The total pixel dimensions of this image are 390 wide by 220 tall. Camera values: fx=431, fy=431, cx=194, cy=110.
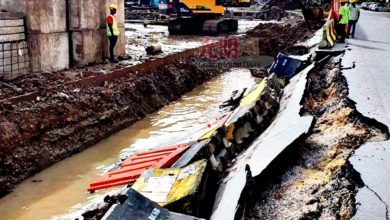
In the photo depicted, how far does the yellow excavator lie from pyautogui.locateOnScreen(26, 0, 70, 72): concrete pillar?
1276 centimetres

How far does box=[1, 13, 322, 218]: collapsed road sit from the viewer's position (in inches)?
312

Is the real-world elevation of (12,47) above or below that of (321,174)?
above

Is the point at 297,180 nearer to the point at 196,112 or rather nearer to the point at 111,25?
the point at 196,112

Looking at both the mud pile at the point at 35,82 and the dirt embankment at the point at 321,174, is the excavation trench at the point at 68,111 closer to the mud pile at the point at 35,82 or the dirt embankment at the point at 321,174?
the mud pile at the point at 35,82

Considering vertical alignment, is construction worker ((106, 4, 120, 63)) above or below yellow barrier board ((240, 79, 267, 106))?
above

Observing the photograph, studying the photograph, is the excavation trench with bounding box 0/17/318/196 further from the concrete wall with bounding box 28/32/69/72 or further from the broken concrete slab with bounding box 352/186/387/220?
the broken concrete slab with bounding box 352/186/387/220

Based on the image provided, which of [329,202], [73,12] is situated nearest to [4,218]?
[329,202]

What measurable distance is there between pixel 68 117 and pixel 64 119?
0.12 meters

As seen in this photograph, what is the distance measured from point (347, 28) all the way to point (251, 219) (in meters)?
12.3

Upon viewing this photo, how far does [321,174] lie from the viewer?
4508mm

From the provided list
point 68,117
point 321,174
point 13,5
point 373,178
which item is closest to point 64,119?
point 68,117

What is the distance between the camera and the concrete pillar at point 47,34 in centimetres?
1059

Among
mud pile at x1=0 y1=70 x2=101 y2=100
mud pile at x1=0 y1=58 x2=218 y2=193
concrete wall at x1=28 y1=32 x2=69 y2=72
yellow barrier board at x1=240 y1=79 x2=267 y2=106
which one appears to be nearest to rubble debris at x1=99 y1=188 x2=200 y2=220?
mud pile at x1=0 y1=58 x2=218 y2=193

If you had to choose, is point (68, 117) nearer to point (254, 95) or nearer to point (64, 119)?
point (64, 119)
